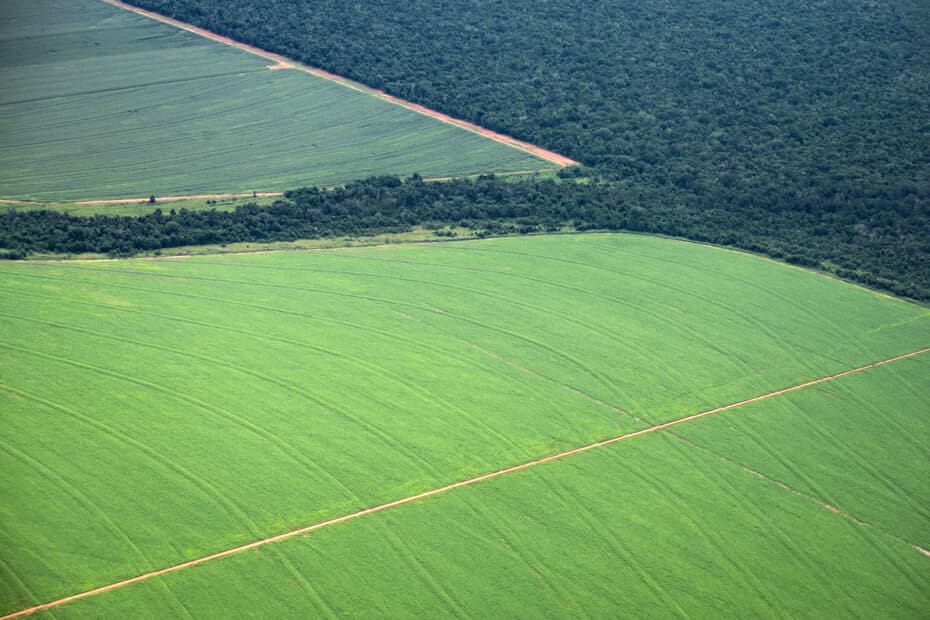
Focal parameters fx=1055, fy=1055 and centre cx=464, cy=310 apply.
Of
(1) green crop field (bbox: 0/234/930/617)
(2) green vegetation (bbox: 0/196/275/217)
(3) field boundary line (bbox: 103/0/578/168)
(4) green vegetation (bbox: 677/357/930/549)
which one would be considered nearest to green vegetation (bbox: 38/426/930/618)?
(1) green crop field (bbox: 0/234/930/617)

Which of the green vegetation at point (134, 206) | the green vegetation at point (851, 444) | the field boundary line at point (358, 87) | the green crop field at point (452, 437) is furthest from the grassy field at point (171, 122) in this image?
the green vegetation at point (851, 444)

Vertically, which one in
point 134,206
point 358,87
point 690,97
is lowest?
point 134,206

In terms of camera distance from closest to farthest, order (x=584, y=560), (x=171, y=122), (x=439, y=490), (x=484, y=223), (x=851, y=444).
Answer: (x=584, y=560)
(x=439, y=490)
(x=851, y=444)
(x=484, y=223)
(x=171, y=122)

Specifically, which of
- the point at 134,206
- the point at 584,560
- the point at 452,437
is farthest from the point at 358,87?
the point at 584,560

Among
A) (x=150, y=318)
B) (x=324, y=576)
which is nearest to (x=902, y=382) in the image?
(x=324, y=576)

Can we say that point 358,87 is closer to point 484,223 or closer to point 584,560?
point 484,223

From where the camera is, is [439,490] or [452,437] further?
[452,437]
